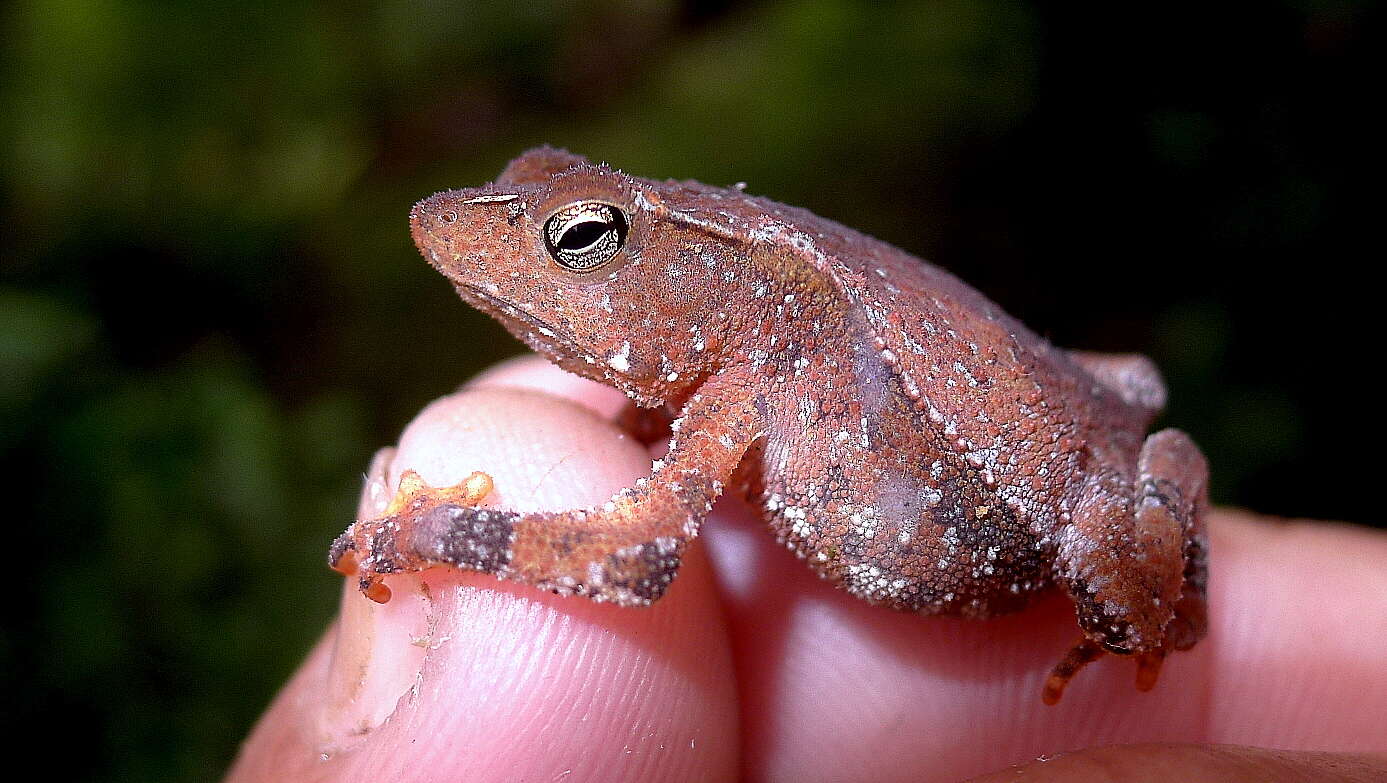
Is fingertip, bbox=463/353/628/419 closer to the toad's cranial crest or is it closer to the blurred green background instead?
the toad's cranial crest

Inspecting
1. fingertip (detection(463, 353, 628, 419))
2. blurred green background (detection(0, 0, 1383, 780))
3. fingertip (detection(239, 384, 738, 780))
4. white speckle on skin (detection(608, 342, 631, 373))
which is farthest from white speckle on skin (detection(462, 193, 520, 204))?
blurred green background (detection(0, 0, 1383, 780))

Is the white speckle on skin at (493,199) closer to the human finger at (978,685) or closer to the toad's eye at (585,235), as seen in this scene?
the toad's eye at (585,235)

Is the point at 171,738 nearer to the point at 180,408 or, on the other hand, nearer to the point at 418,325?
the point at 180,408

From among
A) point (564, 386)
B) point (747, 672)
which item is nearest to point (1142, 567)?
point (747, 672)

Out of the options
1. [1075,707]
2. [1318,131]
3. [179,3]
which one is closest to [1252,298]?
[1318,131]

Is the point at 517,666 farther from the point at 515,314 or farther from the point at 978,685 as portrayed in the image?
the point at 978,685

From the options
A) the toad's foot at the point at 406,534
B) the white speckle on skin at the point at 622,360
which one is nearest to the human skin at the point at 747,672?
the toad's foot at the point at 406,534
